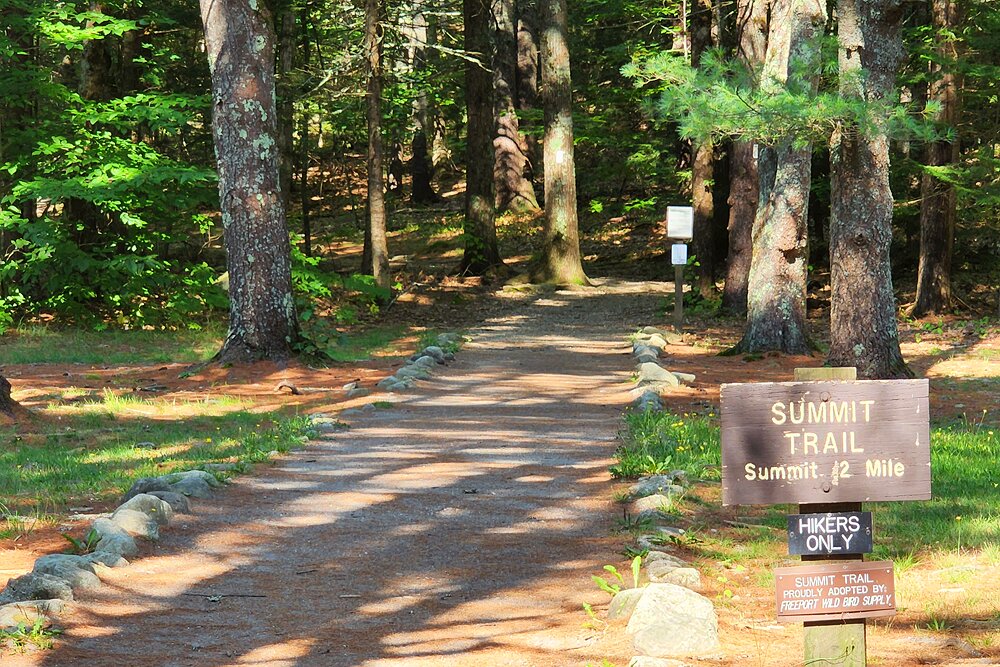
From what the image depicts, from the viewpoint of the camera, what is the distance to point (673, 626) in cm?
470

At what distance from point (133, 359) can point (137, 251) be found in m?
5.04

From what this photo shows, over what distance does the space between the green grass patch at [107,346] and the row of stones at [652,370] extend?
20.8ft

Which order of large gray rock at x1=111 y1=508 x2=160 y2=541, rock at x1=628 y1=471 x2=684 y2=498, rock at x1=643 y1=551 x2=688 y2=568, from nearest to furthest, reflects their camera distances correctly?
rock at x1=643 y1=551 x2=688 y2=568 → large gray rock at x1=111 y1=508 x2=160 y2=541 → rock at x1=628 y1=471 x2=684 y2=498

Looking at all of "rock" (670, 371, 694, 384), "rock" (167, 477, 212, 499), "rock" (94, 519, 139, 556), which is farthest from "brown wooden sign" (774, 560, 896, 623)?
"rock" (670, 371, 694, 384)

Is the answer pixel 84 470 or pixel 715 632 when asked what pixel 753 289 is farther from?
pixel 715 632

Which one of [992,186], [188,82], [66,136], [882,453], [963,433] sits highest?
[188,82]

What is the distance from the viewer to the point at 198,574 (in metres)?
6.00

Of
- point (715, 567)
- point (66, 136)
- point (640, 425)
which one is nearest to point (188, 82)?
point (66, 136)

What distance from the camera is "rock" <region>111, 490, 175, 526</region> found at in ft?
22.0

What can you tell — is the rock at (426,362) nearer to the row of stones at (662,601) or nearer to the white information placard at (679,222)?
the white information placard at (679,222)

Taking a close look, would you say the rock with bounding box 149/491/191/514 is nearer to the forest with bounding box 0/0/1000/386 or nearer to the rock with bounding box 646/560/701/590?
the rock with bounding box 646/560/701/590

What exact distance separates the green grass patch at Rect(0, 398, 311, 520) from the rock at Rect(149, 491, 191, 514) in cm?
60

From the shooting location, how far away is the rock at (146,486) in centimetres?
→ 721

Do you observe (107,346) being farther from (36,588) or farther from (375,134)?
(36,588)
